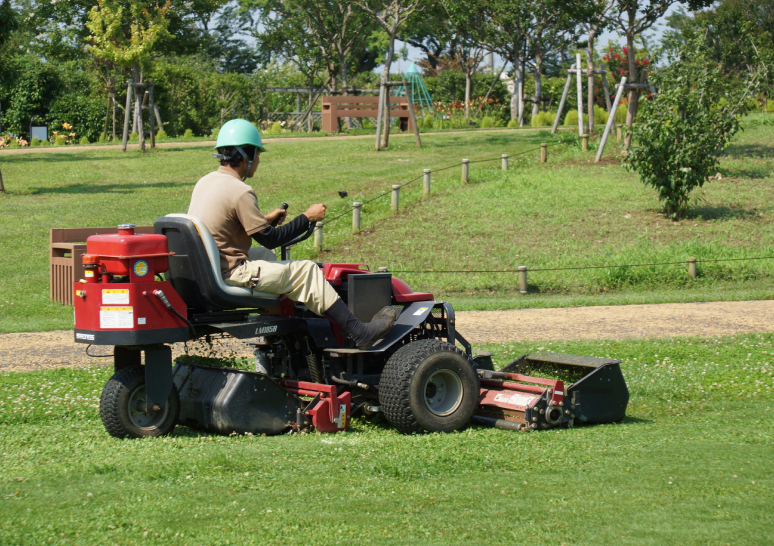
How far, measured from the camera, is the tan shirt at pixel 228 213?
5387 millimetres

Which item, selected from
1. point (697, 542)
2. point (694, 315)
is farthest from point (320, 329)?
point (694, 315)

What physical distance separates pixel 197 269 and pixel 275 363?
4.47ft

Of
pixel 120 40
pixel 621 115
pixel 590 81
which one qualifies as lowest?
pixel 621 115

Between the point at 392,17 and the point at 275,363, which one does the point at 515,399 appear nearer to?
the point at 275,363

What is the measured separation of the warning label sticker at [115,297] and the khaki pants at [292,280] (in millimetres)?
701

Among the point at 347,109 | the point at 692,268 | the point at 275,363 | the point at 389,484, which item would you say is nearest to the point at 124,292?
the point at 275,363

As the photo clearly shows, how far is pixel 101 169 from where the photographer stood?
2522 cm

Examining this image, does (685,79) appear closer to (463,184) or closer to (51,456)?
(463,184)

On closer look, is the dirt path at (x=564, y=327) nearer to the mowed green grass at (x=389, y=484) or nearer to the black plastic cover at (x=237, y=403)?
the mowed green grass at (x=389, y=484)

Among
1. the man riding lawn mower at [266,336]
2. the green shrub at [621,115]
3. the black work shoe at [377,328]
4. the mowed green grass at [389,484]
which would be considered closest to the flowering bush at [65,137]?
the green shrub at [621,115]

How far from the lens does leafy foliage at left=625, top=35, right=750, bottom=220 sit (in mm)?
17234

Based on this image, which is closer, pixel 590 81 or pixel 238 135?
pixel 238 135

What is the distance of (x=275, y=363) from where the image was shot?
643 centimetres

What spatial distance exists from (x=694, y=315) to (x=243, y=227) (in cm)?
821
